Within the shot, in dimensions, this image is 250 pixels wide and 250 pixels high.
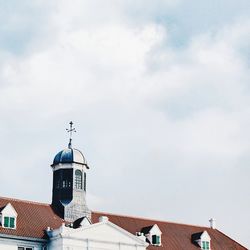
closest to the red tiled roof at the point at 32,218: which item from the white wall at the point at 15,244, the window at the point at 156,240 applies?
the white wall at the point at 15,244

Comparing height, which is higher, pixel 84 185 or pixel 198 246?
pixel 84 185

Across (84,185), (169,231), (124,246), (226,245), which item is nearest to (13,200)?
(84,185)

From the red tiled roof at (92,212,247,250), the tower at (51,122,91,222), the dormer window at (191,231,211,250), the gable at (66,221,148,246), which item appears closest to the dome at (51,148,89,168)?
the tower at (51,122,91,222)

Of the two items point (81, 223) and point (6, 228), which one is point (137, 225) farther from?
point (6, 228)

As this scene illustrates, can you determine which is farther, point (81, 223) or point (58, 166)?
point (58, 166)

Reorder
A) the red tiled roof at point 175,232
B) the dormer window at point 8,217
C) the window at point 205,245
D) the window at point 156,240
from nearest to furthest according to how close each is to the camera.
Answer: the dormer window at point 8,217
the window at point 156,240
the red tiled roof at point 175,232
the window at point 205,245

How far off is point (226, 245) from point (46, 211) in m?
23.3

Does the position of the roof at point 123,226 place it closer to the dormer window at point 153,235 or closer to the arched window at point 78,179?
the dormer window at point 153,235

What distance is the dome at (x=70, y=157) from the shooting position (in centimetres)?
7081

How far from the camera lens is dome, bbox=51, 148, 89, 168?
70.8m

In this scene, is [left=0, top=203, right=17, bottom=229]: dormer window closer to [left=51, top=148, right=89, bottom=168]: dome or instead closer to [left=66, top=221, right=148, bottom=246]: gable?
[left=66, top=221, right=148, bottom=246]: gable

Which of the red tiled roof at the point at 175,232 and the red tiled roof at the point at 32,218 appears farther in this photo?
the red tiled roof at the point at 175,232

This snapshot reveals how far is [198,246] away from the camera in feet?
249

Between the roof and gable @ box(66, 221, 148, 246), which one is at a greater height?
the roof
